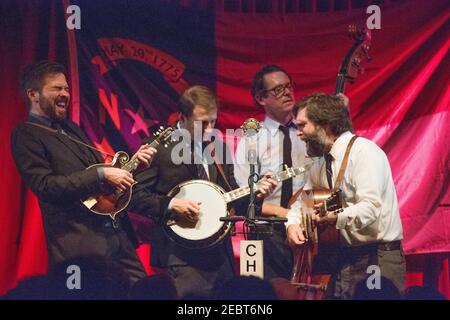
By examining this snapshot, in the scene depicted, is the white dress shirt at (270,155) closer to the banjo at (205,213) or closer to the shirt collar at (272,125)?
the shirt collar at (272,125)

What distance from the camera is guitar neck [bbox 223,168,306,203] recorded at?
6523 mm

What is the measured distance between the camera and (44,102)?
6.74 m

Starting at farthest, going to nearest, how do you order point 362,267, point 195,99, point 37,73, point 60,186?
point 195,99 < point 37,73 < point 60,186 < point 362,267

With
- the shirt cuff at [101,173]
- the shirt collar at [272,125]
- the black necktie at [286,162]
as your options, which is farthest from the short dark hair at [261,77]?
the shirt cuff at [101,173]

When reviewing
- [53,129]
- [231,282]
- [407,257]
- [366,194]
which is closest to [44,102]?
[53,129]

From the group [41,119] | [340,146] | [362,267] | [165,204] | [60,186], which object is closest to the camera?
[362,267]

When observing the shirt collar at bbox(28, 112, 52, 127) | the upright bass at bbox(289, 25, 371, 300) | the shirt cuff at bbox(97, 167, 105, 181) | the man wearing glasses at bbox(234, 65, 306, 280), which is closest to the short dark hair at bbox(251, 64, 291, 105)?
the man wearing glasses at bbox(234, 65, 306, 280)

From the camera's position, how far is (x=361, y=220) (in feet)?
19.0

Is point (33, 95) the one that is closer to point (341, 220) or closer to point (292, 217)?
point (292, 217)

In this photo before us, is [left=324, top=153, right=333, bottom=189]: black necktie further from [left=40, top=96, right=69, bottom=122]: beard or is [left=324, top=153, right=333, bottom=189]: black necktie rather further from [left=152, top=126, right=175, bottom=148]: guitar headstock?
[left=40, top=96, right=69, bottom=122]: beard

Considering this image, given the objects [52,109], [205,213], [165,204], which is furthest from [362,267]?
[52,109]

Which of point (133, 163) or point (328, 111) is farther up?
point (328, 111)

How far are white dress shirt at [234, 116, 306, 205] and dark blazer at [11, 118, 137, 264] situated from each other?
1098mm

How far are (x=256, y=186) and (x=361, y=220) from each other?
99cm
